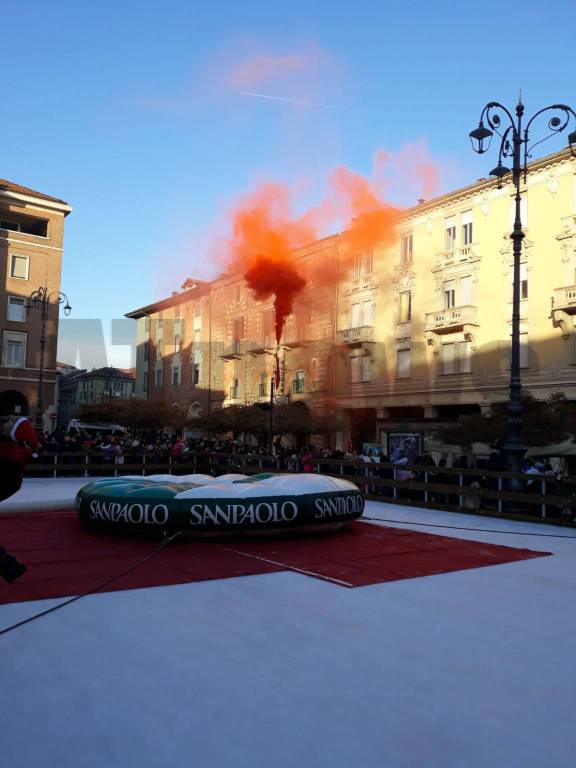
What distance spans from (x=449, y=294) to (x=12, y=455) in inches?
1185

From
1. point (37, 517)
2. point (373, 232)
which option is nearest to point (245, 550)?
point (37, 517)

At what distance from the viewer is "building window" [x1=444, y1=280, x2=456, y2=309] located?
33022mm

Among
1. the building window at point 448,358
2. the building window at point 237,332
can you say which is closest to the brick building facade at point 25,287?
the building window at point 237,332

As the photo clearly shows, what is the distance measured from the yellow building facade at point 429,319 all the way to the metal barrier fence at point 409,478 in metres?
14.4

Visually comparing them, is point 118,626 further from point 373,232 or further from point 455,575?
point 373,232

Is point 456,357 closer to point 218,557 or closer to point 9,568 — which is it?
point 218,557

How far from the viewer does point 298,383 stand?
41.1 meters

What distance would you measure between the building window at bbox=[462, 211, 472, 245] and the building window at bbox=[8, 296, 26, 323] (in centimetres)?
2682

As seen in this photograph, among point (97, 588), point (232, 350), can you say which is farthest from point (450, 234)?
point (97, 588)

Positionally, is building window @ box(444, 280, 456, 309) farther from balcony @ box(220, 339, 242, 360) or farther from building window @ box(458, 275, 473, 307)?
balcony @ box(220, 339, 242, 360)

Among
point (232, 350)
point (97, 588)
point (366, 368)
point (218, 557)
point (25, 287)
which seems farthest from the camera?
point (232, 350)

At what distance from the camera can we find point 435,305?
33688 mm

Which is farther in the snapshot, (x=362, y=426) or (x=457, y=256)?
(x=362, y=426)

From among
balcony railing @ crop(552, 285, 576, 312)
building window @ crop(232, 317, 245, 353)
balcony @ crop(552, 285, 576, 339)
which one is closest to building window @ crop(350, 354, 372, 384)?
building window @ crop(232, 317, 245, 353)
